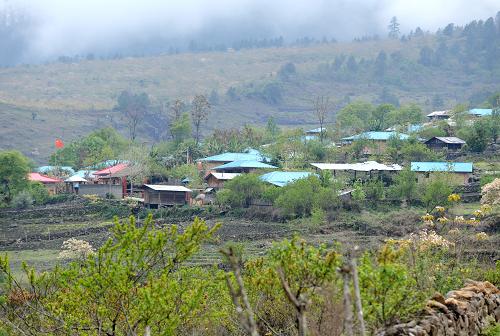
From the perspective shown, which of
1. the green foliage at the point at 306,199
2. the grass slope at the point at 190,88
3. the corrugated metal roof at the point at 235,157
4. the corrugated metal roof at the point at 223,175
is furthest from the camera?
the grass slope at the point at 190,88

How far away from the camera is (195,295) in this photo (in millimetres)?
13859

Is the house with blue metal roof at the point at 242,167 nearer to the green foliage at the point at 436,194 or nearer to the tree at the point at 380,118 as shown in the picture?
the green foliage at the point at 436,194

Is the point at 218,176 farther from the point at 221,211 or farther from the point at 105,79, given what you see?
the point at 105,79

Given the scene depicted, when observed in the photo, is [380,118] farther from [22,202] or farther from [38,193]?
[22,202]

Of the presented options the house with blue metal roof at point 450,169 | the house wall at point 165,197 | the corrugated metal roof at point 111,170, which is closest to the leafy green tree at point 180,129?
the corrugated metal roof at point 111,170

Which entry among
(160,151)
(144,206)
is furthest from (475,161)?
(160,151)

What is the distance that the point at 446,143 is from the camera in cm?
7169

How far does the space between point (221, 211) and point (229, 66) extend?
14218cm

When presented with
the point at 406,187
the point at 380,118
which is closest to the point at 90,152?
the point at 380,118

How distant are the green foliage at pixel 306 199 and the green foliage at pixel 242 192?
134 inches

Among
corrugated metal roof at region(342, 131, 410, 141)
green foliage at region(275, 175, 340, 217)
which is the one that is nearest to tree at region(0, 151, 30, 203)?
green foliage at region(275, 175, 340, 217)

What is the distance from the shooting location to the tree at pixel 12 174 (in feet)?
223

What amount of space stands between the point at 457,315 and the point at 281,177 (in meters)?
47.6

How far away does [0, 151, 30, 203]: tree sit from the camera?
6806 centimetres
